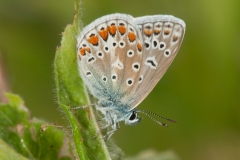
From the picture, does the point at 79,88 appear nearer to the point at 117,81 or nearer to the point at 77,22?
the point at 77,22

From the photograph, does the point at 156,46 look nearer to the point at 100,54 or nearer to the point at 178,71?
the point at 100,54

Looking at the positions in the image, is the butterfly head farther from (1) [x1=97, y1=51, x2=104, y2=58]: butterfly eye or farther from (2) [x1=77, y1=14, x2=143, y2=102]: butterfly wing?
(1) [x1=97, y1=51, x2=104, y2=58]: butterfly eye

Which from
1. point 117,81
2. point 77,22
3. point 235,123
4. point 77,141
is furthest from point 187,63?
point 77,141

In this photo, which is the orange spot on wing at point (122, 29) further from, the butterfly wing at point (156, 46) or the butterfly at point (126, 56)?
the butterfly wing at point (156, 46)

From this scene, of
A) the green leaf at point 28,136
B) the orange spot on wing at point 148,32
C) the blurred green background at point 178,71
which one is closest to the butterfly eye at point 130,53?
the orange spot on wing at point 148,32


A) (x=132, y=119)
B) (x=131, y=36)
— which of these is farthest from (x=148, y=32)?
(x=132, y=119)

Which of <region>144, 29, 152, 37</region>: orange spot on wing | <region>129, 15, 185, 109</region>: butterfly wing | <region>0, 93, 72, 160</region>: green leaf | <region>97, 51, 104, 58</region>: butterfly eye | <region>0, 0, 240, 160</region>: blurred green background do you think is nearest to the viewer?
<region>0, 93, 72, 160</region>: green leaf

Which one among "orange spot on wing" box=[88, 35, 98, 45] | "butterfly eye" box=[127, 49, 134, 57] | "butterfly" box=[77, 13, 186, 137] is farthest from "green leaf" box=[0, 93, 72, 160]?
"butterfly eye" box=[127, 49, 134, 57]
